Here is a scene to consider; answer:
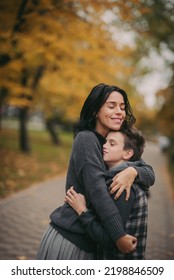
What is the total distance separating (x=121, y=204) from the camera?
1.88 meters

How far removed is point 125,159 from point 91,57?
6480 millimetres

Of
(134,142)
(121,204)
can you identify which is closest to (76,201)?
(121,204)

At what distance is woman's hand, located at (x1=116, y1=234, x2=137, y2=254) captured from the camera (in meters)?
1.86

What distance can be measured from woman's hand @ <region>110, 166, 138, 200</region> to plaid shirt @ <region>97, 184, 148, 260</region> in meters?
0.07

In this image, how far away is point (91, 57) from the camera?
8.27m

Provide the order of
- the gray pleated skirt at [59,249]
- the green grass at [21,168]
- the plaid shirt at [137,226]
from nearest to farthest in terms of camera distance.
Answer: the plaid shirt at [137,226] → the gray pleated skirt at [59,249] → the green grass at [21,168]

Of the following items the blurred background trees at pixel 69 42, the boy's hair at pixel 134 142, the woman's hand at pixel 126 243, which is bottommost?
the woman's hand at pixel 126 243

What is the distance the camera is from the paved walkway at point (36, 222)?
474 cm

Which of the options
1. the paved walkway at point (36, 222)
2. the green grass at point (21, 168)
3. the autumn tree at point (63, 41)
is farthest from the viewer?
the green grass at point (21, 168)

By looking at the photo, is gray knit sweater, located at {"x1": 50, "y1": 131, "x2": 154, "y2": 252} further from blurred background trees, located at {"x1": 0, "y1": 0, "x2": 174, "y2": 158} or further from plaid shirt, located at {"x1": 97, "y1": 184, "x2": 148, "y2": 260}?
blurred background trees, located at {"x1": 0, "y1": 0, "x2": 174, "y2": 158}

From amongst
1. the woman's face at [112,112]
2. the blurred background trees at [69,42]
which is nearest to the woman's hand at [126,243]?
the woman's face at [112,112]

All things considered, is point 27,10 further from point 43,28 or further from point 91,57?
point 91,57

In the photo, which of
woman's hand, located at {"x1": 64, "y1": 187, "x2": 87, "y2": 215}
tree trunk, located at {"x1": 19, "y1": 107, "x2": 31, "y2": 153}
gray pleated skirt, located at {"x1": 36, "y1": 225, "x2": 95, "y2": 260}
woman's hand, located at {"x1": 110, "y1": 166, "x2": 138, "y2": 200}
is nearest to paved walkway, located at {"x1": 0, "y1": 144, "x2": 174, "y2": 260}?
gray pleated skirt, located at {"x1": 36, "y1": 225, "x2": 95, "y2": 260}

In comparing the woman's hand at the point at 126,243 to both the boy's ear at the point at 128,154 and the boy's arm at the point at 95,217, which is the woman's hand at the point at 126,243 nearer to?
the boy's arm at the point at 95,217
